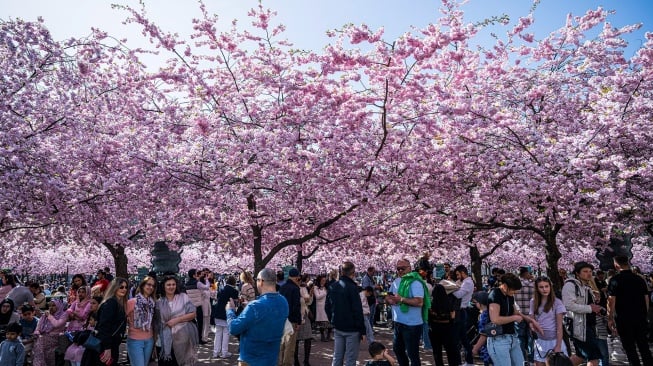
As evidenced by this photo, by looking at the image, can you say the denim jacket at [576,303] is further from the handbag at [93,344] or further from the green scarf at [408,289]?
the handbag at [93,344]

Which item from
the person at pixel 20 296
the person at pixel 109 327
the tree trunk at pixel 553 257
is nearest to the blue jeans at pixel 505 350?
the person at pixel 109 327

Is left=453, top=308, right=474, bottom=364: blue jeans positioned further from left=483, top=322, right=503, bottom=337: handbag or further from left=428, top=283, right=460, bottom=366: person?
left=483, top=322, right=503, bottom=337: handbag

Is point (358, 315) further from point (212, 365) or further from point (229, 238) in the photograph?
point (229, 238)

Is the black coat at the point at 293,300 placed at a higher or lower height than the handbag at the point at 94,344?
higher

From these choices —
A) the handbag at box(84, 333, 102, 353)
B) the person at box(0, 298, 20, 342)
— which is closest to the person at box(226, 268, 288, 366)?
the handbag at box(84, 333, 102, 353)

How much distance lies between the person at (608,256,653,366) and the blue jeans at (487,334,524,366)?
2463 millimetres

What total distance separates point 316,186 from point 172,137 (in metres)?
3.69

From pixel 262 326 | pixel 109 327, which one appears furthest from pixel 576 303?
pixel 109 327

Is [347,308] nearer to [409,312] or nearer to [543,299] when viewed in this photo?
[409,312]

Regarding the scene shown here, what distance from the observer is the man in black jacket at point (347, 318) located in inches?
302

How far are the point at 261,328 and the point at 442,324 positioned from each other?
4.48m

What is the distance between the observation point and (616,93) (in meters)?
11.8

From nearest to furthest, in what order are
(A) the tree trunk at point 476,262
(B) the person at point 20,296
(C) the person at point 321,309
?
(B) the person at point 20,296, (C) the person at point 321,309, (A) the tree trunk at point 476,262

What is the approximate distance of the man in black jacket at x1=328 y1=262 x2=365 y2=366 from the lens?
302 inches
